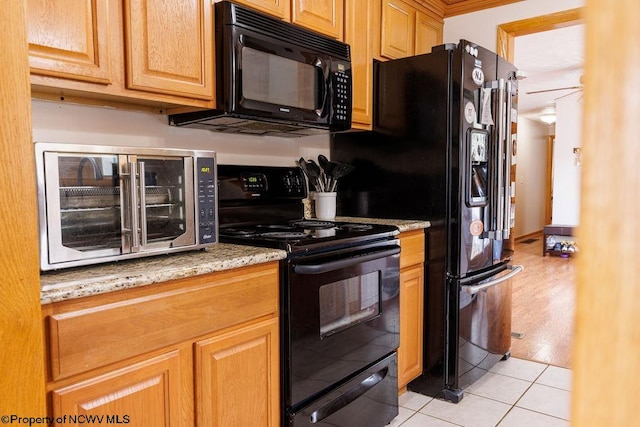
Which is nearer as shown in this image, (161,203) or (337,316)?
(161,203)

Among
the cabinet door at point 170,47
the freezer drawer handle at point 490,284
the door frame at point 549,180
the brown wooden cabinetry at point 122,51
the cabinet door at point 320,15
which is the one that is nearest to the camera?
the brown wooden cabinetry at point 122,51

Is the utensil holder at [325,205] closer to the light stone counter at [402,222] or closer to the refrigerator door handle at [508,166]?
the light stone counter at [402,222]

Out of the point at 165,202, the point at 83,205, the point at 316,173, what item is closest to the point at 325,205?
the point at 316,173

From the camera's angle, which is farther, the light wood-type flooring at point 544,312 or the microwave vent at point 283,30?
the light wood-type flooring at point 544,312

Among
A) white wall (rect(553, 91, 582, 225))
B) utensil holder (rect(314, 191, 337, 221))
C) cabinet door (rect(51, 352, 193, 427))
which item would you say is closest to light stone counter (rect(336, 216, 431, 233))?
utensil holder (rect(314, 191, 337, 221))

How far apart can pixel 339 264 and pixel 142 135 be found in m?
0.96

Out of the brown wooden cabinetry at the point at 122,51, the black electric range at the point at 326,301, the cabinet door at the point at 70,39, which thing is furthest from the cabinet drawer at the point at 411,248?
the cabinet door at the point at 70,39

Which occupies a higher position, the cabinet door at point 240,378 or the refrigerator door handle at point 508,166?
the refrigerator door handle at point 508,166

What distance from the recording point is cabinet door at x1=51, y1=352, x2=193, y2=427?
45.5 inches

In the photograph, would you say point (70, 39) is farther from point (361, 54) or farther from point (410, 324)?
point (410, 324)

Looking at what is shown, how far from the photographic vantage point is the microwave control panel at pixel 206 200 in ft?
5.24

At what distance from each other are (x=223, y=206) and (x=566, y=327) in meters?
2.82

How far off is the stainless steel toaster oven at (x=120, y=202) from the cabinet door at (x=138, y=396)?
32cm

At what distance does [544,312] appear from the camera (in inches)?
155
